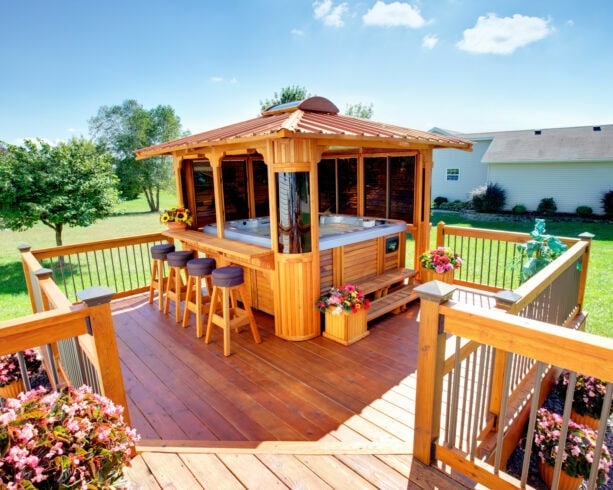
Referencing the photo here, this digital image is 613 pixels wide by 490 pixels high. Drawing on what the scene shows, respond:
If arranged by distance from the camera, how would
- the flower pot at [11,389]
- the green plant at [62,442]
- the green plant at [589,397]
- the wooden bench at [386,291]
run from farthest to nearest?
the wooden bench at [386,291], the green plant at [589,397], the flower pot at [11,389], the green plant at [62,442]

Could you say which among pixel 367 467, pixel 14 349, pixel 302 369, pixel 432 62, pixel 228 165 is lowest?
pixel 302 369

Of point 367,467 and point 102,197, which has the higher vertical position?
point 102,197

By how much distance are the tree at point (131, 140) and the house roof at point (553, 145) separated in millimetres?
18285

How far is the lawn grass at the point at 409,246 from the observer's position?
5738 millimetres

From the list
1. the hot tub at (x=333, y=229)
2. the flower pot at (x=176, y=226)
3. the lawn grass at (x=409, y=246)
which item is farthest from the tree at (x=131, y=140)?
the hot tub at (x=333, y=229)

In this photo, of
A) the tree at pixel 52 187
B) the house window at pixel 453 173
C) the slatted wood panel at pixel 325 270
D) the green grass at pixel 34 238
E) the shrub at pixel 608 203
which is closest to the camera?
the slatted wood panel at pixel 325 270

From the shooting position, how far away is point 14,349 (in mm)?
1635

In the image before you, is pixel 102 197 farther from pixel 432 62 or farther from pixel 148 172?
pixel 432 62

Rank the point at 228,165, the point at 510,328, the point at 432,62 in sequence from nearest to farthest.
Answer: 1. the point at 510,328
2. the point at 228,165
3. the point at 432,62

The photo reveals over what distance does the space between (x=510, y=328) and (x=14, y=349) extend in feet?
7.24

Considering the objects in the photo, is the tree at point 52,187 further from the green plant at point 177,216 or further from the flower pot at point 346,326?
the flower pot at point 346,326

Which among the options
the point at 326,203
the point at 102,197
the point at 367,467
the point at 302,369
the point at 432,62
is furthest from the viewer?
the point at 432,62

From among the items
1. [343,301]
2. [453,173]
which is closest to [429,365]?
[343,301]

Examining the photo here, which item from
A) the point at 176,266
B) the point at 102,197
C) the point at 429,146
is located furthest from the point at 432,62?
the point at 176,266
